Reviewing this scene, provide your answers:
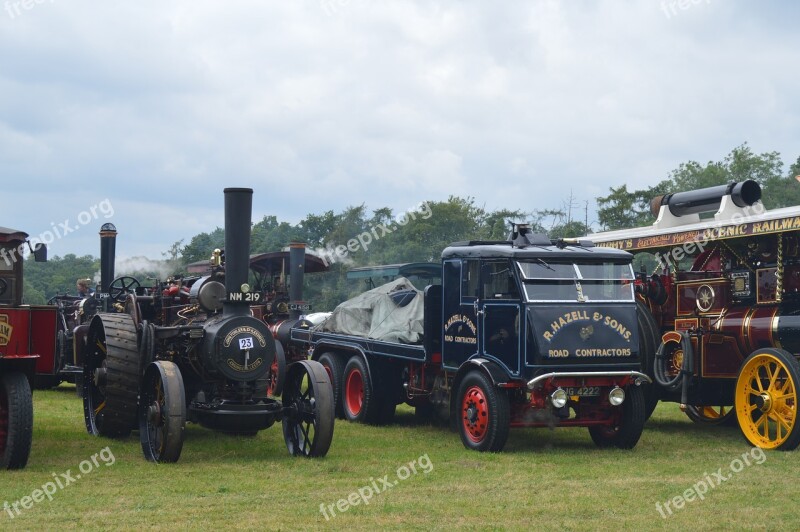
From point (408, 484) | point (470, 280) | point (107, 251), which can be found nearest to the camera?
point (408, 484)

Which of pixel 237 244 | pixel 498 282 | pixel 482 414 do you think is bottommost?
pixel 482 414

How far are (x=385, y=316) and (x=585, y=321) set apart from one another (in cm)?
325

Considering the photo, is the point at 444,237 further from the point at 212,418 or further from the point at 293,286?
the point at 212,418

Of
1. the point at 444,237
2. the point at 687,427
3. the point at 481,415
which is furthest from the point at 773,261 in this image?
the point at 444,237

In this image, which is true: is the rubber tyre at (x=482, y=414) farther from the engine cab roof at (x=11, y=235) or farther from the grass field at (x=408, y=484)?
the engine cab roof at (x=11, y=235)

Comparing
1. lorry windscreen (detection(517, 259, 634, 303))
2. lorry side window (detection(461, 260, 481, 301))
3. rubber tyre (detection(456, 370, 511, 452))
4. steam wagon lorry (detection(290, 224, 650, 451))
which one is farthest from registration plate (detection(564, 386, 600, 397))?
lorry side window (detection(461, 260, 481, 301))

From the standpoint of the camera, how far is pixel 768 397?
30.5 feet

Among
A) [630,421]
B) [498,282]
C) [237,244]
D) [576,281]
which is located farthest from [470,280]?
[237,244]

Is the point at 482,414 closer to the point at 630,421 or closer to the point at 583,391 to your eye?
the point at 583,391

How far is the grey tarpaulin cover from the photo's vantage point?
1113 cm

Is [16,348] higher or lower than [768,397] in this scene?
higher

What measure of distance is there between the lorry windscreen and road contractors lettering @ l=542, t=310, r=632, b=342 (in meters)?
0.18

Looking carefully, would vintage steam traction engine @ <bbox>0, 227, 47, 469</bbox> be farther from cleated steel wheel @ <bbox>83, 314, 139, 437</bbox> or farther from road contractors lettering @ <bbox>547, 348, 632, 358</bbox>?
road contractors lettering @ <bbox>547, 348, 632, 358</bbox>

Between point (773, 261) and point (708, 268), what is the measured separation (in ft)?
3.40
